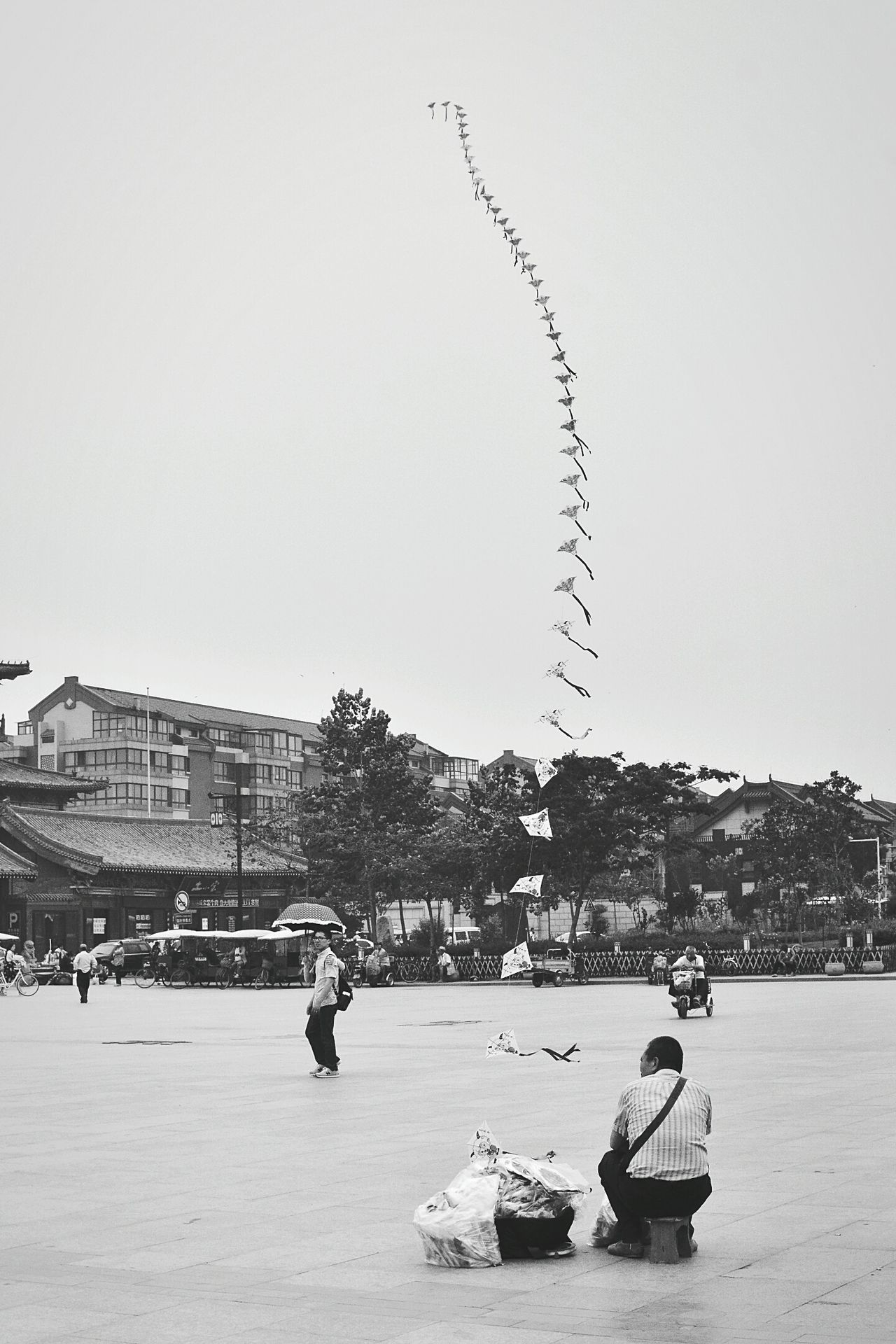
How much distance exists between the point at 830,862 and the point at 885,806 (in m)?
52.4

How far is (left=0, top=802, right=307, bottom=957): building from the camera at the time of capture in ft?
225

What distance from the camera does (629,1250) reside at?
8.02 metres

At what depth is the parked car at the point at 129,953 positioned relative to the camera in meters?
64.0

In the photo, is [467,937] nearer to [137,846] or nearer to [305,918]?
[137,846]

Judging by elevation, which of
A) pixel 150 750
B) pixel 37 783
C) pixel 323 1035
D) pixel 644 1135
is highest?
pixel 150 750

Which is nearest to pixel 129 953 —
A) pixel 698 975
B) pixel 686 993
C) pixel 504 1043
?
pixel 698 975

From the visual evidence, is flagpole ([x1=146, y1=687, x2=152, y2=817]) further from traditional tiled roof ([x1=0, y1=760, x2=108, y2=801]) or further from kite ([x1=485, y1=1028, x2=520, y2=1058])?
kite ([x1=485, y1=1028, x2=520, y2=1058])

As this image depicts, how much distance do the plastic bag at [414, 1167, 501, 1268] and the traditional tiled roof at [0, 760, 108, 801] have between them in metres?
68.6


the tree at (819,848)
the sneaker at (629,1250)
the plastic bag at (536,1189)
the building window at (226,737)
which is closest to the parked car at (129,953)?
the tree at (819,848)

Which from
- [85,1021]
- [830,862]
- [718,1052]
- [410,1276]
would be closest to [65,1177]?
[410,1276]

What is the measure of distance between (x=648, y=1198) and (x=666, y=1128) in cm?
34

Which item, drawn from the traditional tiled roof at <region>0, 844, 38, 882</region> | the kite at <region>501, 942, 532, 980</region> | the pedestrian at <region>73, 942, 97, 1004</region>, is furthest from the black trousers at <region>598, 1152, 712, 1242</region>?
the traditional tiled roof at <region>0, 844, 38, 882</region>

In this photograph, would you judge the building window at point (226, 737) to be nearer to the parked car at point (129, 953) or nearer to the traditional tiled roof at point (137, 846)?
the traditional tiled roof at point (137, 846)

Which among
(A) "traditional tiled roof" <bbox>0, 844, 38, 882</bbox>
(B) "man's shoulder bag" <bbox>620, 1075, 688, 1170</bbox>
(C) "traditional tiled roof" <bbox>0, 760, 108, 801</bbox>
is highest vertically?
(C) "traditional tiled roof" <bbox>0, 760, 108, 801</bbox>
